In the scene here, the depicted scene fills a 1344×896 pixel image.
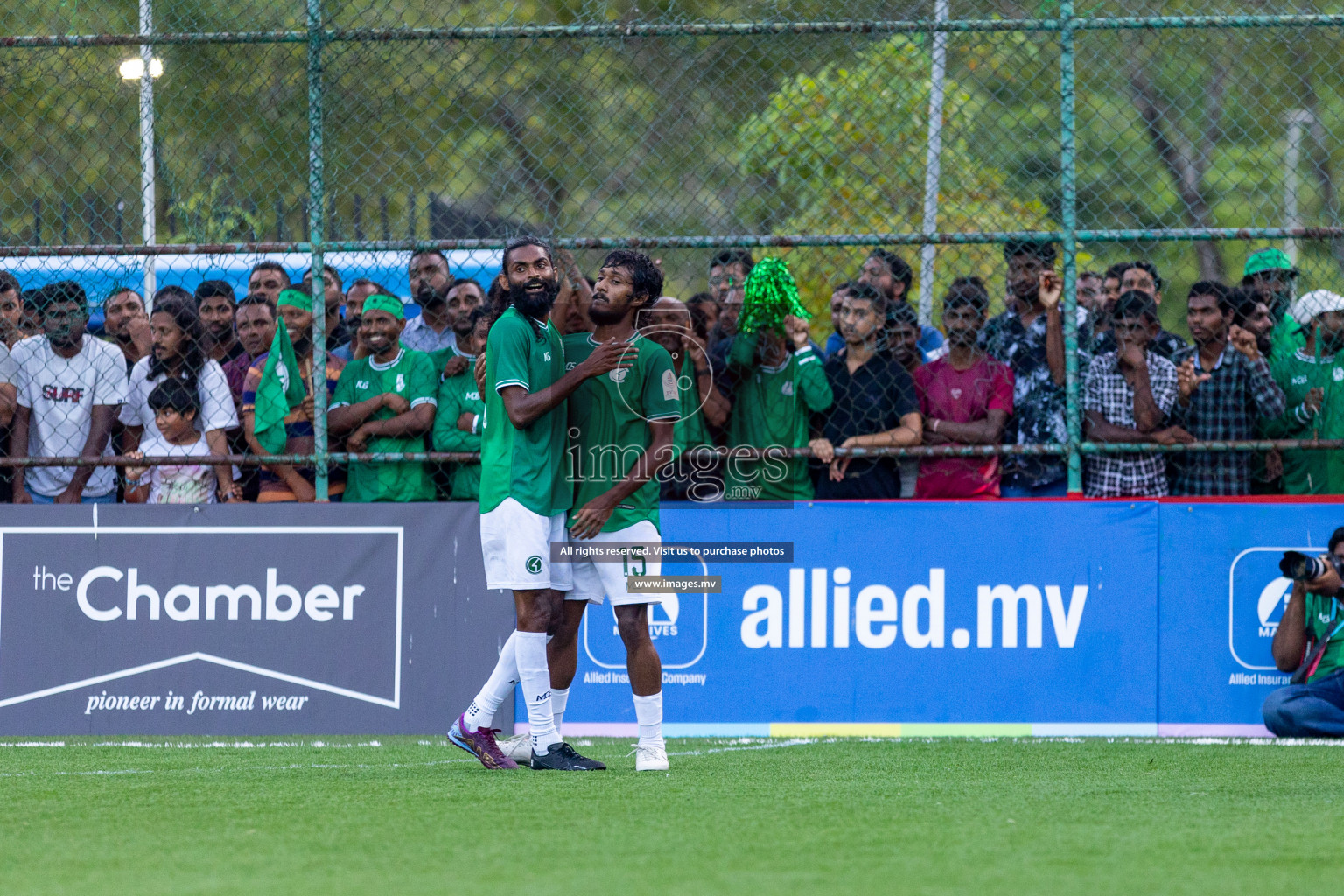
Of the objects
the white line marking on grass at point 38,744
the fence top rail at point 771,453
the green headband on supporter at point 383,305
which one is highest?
the green headband on supporter at point 383,305

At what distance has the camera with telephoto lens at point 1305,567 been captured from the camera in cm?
788

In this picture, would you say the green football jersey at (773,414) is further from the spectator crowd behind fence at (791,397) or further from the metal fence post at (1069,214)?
the metal fence post at (1069,214)

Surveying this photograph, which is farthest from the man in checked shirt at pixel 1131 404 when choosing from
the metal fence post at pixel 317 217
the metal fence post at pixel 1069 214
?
the metal fence post at pixel 317 217

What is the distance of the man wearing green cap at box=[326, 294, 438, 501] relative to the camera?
870 cm

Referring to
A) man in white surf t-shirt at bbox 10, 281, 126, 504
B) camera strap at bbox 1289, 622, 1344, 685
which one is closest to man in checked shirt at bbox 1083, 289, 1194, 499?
camera strap at bbox 1289, 622, 1344, 685

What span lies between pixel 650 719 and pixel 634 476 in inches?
38.5

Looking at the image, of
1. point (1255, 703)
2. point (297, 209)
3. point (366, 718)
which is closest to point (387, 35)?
point (297, 209)

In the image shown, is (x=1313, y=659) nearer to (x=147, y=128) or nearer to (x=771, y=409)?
(x=771, y=409)

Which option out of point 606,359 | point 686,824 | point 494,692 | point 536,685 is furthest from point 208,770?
point 686,824

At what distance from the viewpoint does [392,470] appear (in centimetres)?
877

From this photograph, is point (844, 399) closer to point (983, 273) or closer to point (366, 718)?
point (366, 718)

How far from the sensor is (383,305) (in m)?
8.85

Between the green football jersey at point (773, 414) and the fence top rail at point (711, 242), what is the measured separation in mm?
696

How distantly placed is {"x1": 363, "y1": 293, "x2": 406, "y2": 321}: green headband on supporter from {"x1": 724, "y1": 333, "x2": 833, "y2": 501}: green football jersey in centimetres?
183
